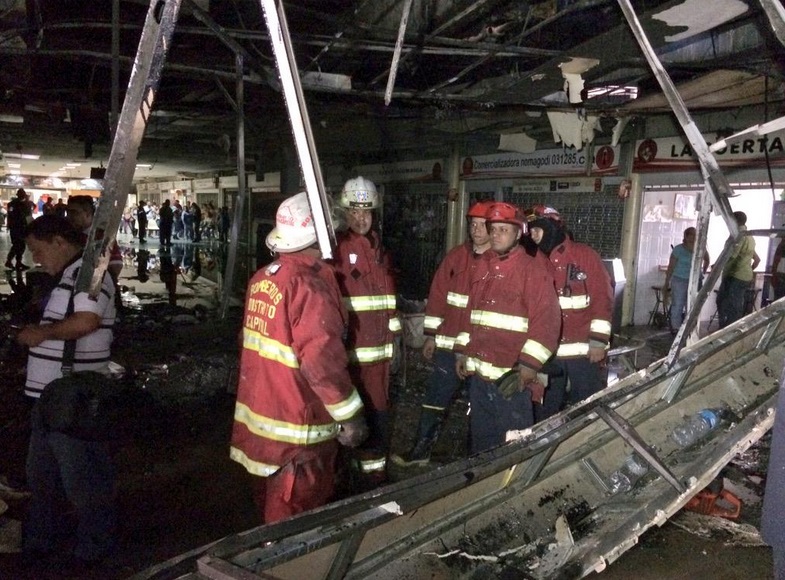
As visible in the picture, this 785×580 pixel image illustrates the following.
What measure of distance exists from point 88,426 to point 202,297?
8.87 m

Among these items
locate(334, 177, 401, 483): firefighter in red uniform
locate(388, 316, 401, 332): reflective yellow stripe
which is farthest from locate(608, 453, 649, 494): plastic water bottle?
locate(388, 316, 401, 332): reflective yellow stripe

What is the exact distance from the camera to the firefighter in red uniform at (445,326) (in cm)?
432

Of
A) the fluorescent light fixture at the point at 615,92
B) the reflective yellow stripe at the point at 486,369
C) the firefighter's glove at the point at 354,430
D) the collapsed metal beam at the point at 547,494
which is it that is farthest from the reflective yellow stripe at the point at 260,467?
the fluorescent light fixture at the point at 615,92

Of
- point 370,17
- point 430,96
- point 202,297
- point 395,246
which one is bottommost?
point 202,297

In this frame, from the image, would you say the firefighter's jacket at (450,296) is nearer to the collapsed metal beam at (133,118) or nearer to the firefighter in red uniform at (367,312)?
the firefighter in red uniform at (367,312)

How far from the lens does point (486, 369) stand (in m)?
3.66

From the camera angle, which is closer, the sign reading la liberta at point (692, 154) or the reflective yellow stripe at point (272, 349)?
the reflective yellow stripe at point (272, 349)

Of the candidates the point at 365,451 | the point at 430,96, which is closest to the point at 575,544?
the point at 365,451

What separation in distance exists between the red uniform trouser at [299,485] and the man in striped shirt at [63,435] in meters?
1.04

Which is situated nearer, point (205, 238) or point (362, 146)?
point (362, 146)

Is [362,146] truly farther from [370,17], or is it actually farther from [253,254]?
[370,17]

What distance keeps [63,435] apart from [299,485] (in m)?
1.28

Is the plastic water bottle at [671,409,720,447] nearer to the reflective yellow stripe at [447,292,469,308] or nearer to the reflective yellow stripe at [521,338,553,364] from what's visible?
the reflective yellow stripe at [521,338,553,364]

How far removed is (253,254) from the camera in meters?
14.5
